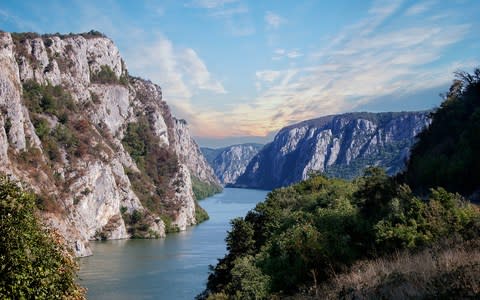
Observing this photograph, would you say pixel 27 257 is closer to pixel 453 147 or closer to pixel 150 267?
pixel 453 147

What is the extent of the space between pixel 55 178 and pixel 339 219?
308 feet

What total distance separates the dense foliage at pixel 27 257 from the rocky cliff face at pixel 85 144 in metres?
72.1

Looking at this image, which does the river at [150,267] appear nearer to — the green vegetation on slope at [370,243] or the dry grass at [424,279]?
the green vegetation on slope at [370,243]

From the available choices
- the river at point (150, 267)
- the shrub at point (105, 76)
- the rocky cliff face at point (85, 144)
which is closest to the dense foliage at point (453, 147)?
the river at point (150, 267)

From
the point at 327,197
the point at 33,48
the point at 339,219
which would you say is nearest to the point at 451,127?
the point at 327,197

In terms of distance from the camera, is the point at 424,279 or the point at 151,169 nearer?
the point at 424,279

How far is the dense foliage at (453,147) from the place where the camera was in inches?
1700

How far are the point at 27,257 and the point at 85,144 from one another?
380 ft

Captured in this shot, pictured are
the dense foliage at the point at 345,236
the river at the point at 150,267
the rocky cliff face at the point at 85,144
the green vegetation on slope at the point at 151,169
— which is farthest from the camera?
the green vegetation on slope at the point at 151,169

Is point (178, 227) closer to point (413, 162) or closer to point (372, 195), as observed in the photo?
point (413, 162)

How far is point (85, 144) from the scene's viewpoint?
126938 mm

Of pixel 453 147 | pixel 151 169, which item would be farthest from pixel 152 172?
pixel 453 147

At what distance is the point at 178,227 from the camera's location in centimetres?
14800

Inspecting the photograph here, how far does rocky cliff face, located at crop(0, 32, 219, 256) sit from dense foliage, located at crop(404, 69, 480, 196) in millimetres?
64955
